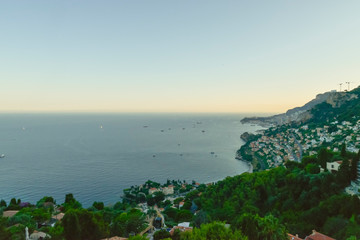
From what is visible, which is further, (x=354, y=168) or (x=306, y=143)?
(x=306, y=143)

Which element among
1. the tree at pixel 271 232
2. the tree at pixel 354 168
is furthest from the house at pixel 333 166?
the tree at pixel 271 232

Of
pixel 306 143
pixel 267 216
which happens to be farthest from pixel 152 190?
pixel 306 143

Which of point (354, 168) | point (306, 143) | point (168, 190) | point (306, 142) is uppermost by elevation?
point (354, 168)

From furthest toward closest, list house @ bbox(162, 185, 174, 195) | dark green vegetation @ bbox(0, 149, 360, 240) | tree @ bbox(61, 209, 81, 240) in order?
house @ bbox(162, 185, 174, 195) → tree @ bbox(61, 209, 81, 240) → dark green vegetation @ bbox(0, 149, 360, 240)

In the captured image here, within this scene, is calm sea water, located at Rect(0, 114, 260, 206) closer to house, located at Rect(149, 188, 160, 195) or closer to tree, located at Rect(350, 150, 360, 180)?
house, located at Rect(149, 188, 160, 195)

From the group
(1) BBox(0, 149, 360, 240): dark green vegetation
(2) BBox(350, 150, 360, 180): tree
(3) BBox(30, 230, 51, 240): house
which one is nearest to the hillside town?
(1) BBox(0, 149, 360, 240): dark green vegetation

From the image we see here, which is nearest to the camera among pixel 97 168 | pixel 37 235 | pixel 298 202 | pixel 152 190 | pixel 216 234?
pixel 216 234

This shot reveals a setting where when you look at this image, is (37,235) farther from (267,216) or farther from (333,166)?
(333,166)

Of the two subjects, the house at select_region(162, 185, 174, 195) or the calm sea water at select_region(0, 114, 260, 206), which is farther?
the calm sea water at select_region(0, 114, 260, 206)

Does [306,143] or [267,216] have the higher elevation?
[267,216]
